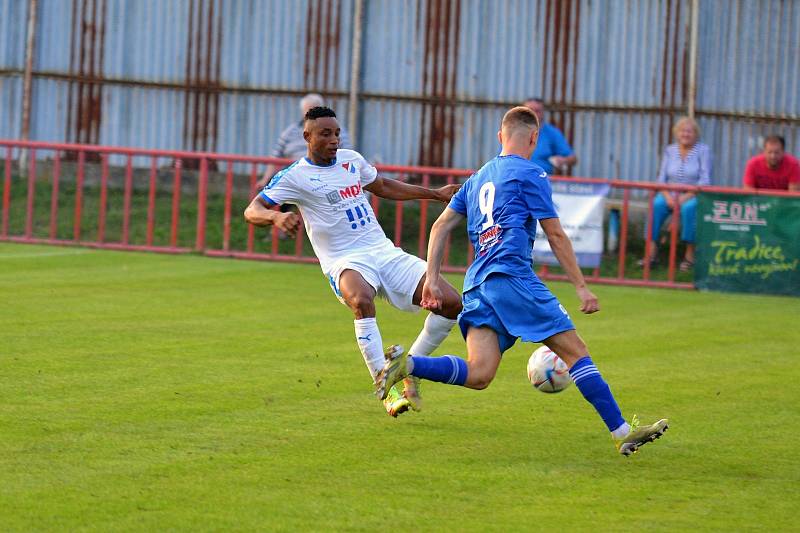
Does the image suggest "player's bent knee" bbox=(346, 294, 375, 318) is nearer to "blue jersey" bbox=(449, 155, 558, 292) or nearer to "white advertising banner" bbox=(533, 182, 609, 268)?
"blue jersey" bbox=(449, 155, 558, 292)

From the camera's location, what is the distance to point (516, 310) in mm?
7371

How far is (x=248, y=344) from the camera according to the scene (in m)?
11.2

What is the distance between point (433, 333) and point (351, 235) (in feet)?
3.06

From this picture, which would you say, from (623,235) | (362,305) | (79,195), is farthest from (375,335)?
(79,195)

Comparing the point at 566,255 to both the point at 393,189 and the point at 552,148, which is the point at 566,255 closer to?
the point at 393,189

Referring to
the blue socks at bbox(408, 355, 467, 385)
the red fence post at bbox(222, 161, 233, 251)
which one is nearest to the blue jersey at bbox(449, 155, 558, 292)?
the blue socks at bbox(408, 355, 467, 385)

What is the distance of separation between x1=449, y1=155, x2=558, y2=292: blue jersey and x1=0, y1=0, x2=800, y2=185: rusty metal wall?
14.8m

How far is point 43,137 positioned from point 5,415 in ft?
54.9

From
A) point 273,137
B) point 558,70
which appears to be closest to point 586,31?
point 558,70

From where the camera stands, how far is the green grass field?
6105mm

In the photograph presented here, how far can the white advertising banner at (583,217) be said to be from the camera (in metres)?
17.3

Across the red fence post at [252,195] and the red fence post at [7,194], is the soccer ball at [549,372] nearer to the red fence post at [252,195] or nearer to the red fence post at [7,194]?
the red fence post at [252,195]

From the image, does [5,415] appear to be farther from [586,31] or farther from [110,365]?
[586,31]

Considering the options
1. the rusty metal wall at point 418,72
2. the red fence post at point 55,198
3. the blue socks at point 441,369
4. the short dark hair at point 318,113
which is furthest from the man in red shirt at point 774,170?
the blue socks at point 441,369
